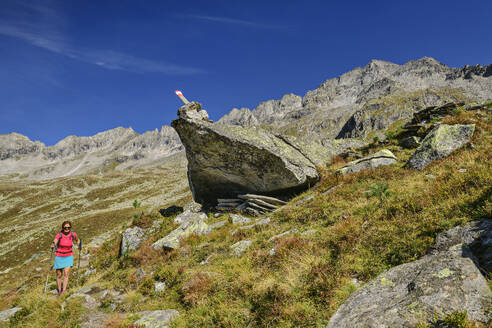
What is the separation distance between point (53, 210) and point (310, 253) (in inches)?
3596

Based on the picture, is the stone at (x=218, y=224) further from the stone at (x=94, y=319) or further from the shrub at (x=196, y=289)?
the stone at (x=94, y=319)

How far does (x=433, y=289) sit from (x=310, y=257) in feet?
10.6

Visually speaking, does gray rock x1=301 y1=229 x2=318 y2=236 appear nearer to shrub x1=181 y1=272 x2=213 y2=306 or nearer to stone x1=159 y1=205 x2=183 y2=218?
shrub x1=181 y1=272 x2=213 y2=306

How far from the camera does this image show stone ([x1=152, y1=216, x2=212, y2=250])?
12.2 metres

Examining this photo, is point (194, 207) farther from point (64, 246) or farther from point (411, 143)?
point (411, 143)

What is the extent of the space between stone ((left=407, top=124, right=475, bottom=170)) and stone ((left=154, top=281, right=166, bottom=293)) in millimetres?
14331

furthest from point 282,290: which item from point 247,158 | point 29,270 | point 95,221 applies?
point 95,221

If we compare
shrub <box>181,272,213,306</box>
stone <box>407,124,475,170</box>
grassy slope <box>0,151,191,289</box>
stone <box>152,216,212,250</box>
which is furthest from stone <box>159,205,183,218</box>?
stone <box>407,124,475,170</box>

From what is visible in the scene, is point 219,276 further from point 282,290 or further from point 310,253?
point 310,253

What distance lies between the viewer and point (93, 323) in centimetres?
730

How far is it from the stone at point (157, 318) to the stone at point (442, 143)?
14.0m

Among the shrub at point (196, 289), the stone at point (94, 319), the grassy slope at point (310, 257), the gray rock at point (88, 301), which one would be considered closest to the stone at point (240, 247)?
the grassy slope at point (310, 257)

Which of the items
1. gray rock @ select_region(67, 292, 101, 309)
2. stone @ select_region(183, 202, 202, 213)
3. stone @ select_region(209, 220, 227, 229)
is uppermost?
stone @ select_region(183, 202, 202, 213)

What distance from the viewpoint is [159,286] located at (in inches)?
356
